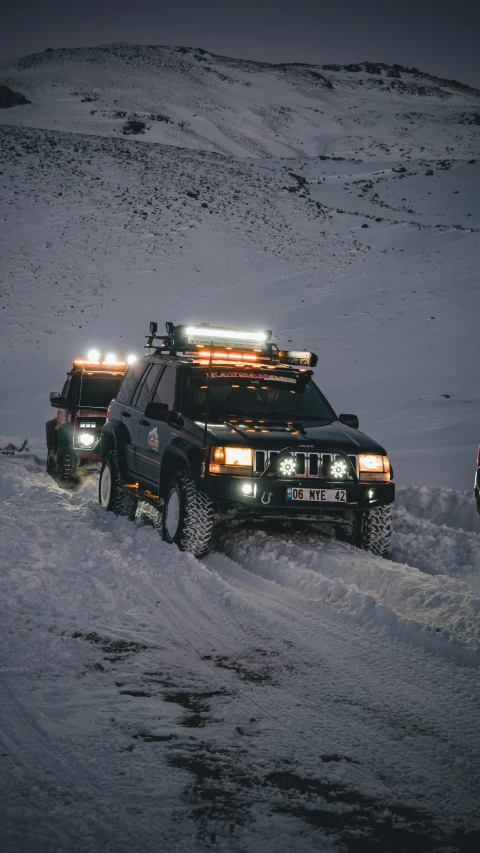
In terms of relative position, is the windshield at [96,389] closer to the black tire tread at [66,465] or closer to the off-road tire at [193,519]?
the black tire tread at [66,465]

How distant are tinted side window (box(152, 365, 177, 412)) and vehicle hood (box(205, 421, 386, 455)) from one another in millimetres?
1074

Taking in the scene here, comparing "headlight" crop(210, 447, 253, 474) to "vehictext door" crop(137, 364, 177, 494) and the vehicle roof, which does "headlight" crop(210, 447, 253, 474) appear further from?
the vehicle roof

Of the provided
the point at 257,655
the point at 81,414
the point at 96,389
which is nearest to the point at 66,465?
the point at 81,414

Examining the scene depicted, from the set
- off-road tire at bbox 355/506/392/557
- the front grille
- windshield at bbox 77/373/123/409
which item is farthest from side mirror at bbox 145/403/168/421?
windshield at bbox 77/373/123/409

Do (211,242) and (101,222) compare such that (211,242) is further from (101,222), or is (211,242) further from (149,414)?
(149,414)

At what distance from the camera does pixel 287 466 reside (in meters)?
7.25

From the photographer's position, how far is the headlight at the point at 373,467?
745cm

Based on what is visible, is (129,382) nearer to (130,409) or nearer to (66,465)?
(130,409)

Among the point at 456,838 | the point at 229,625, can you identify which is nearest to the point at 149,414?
the point at 229,625

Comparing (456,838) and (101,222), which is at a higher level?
(101,222)

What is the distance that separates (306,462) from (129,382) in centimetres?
365

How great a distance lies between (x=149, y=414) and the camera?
8141 mm

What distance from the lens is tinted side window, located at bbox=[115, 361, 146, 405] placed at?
32.6 feet

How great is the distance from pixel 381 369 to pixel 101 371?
1538 cm
